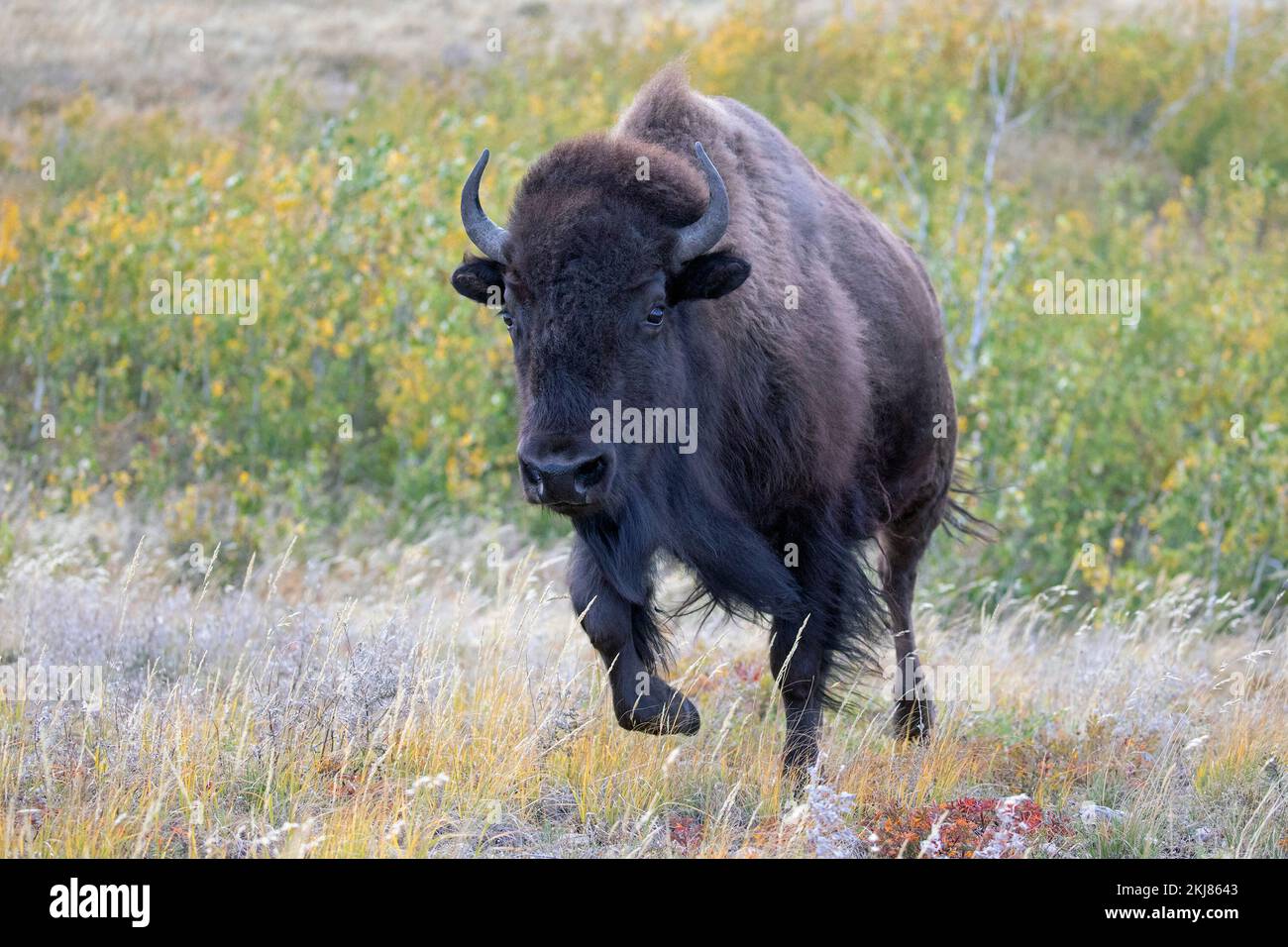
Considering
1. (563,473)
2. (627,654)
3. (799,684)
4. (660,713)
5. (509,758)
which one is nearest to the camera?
(563,473)

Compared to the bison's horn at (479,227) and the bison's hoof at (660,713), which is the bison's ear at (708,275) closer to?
the bison's horn at (479,227)

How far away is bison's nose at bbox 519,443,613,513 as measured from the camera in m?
5.01

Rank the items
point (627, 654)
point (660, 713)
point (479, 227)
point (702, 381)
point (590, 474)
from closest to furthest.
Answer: point (590, 474)
point (660, 713)
point (627, 654)
point (479, 227)
point (702, 381)

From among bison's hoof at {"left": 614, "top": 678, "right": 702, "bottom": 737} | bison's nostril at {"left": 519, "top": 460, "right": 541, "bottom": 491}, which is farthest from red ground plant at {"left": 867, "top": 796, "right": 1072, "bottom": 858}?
bison's nostril at {"left": 519, "top": 460, "right": 541, "bottom": 491}

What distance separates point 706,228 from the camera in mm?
5750

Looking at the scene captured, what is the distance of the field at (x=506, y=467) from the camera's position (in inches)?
216

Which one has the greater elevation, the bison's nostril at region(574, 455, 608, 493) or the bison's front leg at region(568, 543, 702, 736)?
the bison's nostril at region(574, 455, 608, 493)

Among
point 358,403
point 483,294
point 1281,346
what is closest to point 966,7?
point 1281,346

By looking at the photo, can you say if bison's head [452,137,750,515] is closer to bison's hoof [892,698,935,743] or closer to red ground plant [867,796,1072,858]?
red ground plant [867,796,1072,858]

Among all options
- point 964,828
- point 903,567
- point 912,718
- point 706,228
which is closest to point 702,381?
point 706,228

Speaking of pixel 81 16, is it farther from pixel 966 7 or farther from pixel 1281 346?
pixel 1281 346

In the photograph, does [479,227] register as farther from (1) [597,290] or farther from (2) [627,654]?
(2) [627,654]

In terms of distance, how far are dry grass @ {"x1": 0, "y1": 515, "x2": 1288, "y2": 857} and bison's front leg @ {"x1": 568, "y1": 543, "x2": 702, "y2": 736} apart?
0.59ft

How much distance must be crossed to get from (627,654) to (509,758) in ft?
2.07
